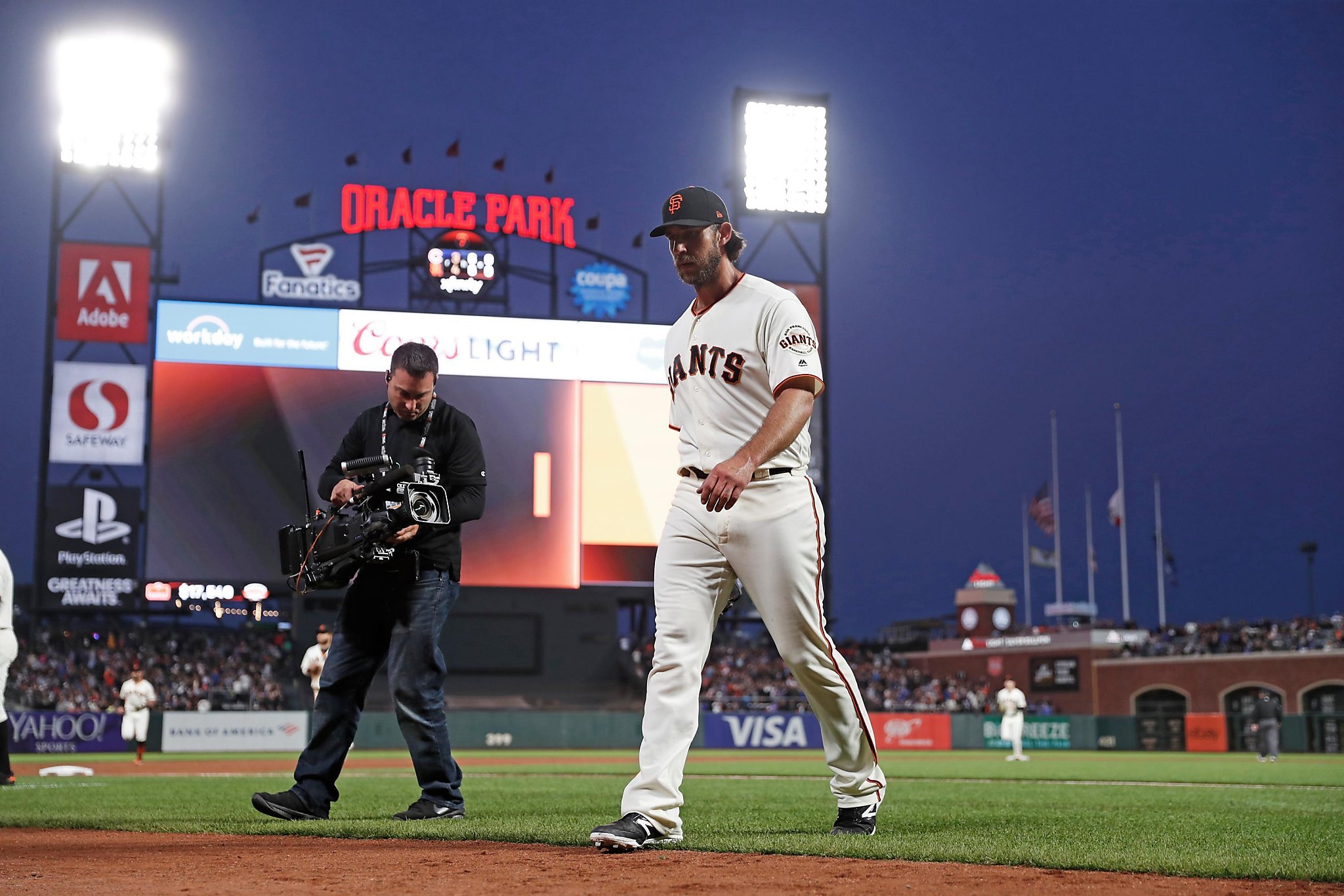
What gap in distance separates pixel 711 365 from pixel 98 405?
26.5 meters

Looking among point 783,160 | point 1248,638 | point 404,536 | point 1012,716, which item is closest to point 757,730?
point 1012,716

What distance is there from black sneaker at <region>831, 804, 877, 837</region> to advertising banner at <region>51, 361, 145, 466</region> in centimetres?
2568

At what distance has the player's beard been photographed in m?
4.92

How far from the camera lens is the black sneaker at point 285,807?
18.4ft

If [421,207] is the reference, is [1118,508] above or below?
below

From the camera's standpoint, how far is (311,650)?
1500 centimetres

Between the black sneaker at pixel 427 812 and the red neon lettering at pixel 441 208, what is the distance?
28.1 m


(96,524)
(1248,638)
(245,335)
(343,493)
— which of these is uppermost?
(245,335)

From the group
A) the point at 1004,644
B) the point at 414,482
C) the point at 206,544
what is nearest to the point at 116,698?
the point at 206,544

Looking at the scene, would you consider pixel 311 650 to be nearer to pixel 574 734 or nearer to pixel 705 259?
pixel 705 259

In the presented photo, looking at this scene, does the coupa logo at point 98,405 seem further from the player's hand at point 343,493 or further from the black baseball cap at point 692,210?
the black baseball cap at point 692,210

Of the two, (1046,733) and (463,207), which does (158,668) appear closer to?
(463,207)

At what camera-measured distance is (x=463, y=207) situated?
33156 millimetres

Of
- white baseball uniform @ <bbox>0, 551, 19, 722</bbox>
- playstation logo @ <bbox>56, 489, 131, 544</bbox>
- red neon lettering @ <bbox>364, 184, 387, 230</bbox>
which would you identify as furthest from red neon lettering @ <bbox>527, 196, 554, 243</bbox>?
white baseball uniform @ <bbox>0, 551, 19, 722</bbox>
